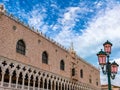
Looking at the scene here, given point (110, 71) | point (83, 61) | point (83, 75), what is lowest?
point (110, 71)

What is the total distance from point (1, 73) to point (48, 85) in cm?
998

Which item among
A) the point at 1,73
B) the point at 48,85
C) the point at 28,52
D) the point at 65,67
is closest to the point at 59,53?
the point at 65,67

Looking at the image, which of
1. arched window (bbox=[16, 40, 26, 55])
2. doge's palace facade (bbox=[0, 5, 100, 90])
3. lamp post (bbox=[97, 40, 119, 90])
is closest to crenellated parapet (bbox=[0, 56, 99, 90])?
doge's palace facade (bbox=[0, 5, 100, 90])

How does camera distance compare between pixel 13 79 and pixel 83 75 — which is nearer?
pixel 13 79

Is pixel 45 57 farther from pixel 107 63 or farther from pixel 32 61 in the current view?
pixel 107 63

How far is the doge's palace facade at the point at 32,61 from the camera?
23.2m

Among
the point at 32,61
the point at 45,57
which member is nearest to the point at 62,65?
the point at 45,57

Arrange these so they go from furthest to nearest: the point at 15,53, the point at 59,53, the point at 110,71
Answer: the point at 59,53 < the point at 15,53 < the point at 110,71

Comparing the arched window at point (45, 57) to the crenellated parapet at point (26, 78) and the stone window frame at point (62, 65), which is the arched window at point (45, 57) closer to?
the crenellated parapet at point (26, 78)

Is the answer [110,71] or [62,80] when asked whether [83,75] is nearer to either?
[62,80]

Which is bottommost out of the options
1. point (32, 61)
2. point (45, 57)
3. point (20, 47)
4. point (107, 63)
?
point (107, 63)

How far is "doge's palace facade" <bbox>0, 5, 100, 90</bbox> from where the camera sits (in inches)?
912

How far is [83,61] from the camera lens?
4362cm

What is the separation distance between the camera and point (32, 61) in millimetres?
27219
